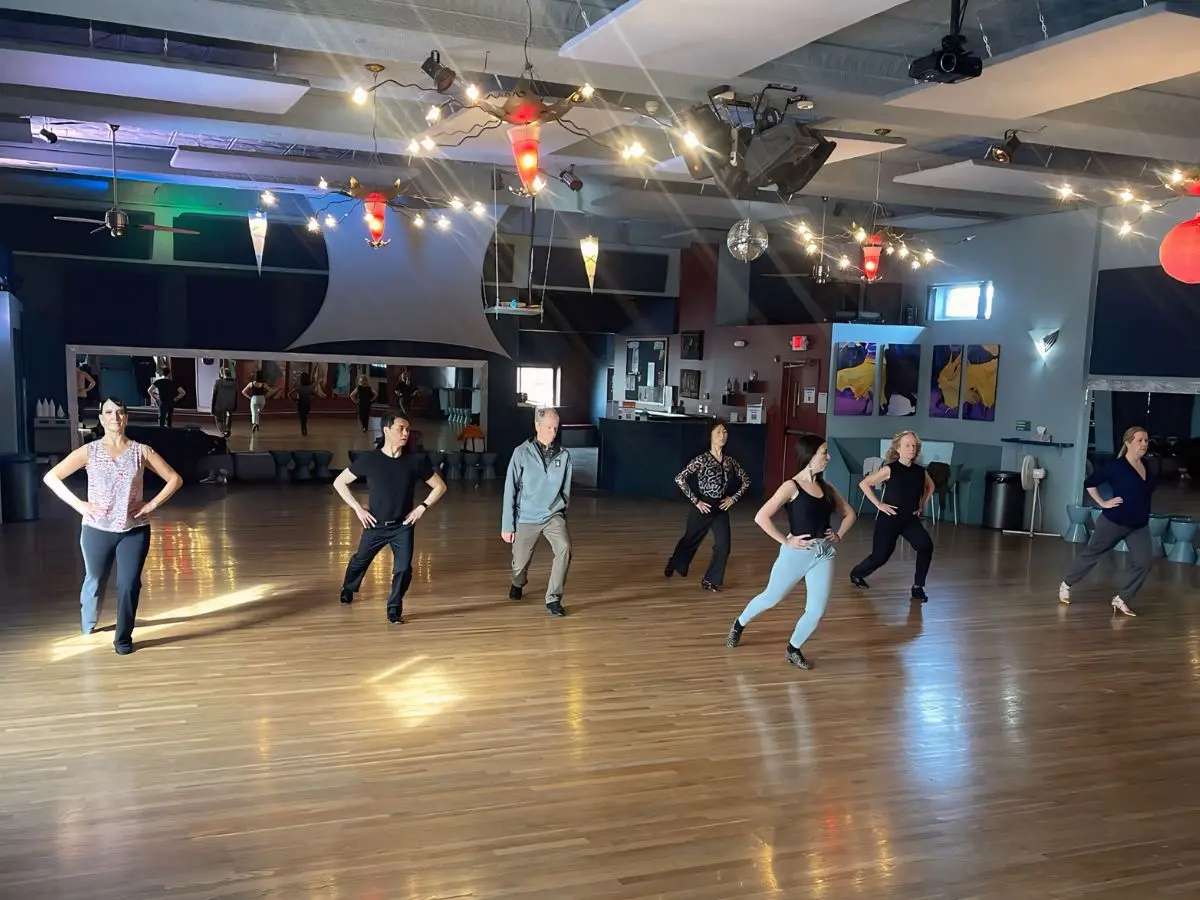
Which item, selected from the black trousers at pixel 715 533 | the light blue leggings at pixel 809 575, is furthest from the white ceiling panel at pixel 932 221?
the light blue leggings at pixel 809 575

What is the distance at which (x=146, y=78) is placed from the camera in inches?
241

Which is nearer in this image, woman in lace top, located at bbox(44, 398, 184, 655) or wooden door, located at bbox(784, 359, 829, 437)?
woman in lace top, located at bbox(44, 398, 184, 655)

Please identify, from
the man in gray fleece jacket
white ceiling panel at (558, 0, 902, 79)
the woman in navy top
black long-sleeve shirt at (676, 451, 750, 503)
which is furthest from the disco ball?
the woman in navy top

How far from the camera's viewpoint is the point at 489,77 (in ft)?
21.0

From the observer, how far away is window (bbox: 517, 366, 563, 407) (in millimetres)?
18969

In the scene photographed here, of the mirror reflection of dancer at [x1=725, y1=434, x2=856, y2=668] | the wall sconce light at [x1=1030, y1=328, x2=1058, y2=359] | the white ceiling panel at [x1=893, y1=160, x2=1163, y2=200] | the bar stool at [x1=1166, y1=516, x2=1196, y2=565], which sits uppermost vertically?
the white ceiling panel at [x1=893, y1=160, x2=1163, y2=200]

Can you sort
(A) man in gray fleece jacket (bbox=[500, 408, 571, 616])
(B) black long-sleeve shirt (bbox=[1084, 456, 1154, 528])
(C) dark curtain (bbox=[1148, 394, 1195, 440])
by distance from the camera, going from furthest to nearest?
1. (C) dark curtain (bbox=[1148, 394, 1195, 440])
2. (B) black long-sleeve shirt (bbox=[1084, 456, 1154, 528])
3. (A) man in gray fleece jacket (bbox=[500, 408, 571, 616])

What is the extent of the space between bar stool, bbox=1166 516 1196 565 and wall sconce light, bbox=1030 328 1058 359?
2407 millimetres

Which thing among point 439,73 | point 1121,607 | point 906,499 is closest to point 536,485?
point 439,73

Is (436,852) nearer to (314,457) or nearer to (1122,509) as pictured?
(1122,509)

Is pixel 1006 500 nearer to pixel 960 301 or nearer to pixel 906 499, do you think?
pixel 960 301

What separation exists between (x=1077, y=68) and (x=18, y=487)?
32.1 feet

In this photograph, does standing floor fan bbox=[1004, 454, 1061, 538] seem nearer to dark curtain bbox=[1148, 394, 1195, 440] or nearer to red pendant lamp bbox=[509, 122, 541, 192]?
dark curtain bbox=[1148, 394, 1195, 440]

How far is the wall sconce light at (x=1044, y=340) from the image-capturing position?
10.8 meters
